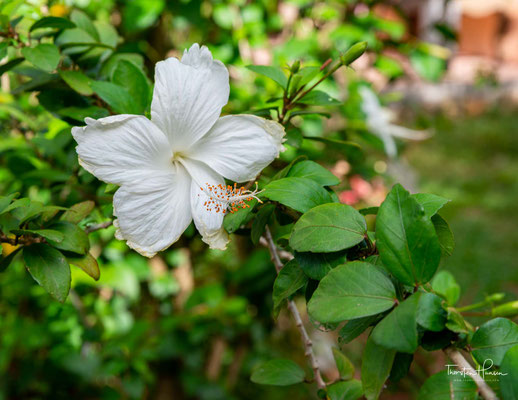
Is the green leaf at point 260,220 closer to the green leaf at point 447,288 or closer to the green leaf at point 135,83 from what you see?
the green leaf at point 135,83

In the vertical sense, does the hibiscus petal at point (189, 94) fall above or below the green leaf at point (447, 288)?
above

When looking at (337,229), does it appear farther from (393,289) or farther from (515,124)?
(515,124)

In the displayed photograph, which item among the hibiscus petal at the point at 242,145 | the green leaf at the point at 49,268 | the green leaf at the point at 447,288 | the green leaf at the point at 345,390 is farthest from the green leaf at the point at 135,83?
the green leaf at the point at 447,288

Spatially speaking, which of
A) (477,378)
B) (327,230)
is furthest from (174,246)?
(477,378)

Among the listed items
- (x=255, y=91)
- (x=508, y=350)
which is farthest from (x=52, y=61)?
(x=255, y=91)

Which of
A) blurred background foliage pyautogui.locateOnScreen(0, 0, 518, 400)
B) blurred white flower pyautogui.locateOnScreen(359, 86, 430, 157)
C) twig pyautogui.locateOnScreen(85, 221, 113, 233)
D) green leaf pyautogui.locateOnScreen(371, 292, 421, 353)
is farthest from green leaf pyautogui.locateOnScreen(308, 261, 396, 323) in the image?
blurred white flower pyautogui.locateOnScreen(359, 86, 430, 157)

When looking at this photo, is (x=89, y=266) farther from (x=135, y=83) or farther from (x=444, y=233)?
(x=444, y=233)
